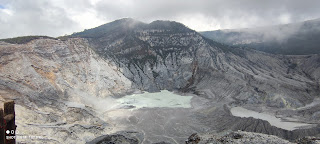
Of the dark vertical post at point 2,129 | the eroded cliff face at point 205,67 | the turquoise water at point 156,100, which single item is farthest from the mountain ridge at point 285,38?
the dark vertical post at point 2,129

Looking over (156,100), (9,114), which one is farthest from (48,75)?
(9,114)

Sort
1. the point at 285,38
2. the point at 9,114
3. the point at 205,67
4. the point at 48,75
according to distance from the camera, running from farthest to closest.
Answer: the point at 285,38 < the point at 205,67 < the point at 48,75 < the point at 9,114

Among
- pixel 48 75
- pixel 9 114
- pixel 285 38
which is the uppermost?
pixel 285 38

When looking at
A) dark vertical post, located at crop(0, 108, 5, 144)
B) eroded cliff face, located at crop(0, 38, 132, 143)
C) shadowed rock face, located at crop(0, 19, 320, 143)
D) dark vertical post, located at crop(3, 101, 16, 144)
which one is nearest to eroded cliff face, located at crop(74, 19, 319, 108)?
shadowed rock face, located at crop(0, 19, 320, 143)

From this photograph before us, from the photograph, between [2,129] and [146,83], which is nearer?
[2,129]

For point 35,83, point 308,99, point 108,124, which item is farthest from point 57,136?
point 308,99

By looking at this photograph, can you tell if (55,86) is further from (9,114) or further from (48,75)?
(9,114)

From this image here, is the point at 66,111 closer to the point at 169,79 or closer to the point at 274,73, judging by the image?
the point at 169,79

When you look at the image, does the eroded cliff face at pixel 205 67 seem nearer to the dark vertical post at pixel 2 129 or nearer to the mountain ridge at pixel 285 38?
the mountain ridge at pixel 285 38
